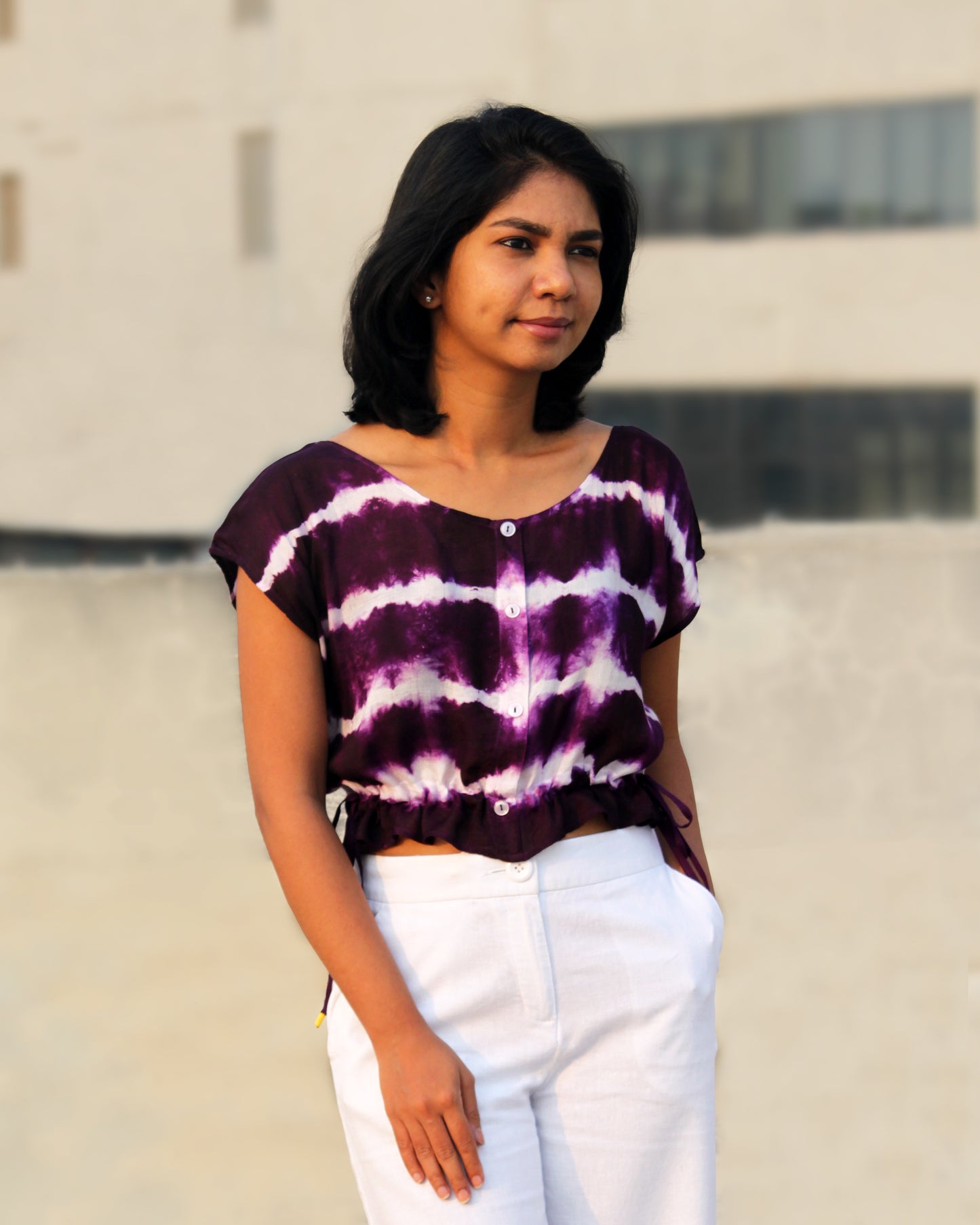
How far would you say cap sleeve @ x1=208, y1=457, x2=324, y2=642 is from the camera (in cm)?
143

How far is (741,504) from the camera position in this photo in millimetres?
19234

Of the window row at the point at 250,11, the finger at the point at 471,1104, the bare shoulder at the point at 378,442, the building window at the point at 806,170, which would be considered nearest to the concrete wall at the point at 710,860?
the finger at the point at 471,1104

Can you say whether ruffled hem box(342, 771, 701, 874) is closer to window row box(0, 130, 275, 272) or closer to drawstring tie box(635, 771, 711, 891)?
drawstring tie box(635, 771, 711, 891)

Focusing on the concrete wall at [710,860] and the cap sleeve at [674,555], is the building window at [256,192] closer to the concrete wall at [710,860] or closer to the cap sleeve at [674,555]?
the concrete wall at [710,860]

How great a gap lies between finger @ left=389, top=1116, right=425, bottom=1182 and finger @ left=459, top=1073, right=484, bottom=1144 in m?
0.05

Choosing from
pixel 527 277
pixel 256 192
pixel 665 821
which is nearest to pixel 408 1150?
pixel 665 821

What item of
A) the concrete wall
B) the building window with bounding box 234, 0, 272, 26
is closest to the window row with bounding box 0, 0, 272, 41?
the building window with bounding box 234, 0, 272, 26

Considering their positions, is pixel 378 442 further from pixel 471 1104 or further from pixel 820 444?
pixel 820 444

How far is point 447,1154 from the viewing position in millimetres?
1355

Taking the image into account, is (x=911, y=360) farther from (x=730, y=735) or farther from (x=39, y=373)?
(x=730, y=735)

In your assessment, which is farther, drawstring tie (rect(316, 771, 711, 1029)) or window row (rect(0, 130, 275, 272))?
window row (rect(0, 130, 275, 272))

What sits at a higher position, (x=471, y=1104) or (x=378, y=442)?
(x=378, y=442)

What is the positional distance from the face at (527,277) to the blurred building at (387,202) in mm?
15512

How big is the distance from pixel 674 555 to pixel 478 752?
12.1 inches
